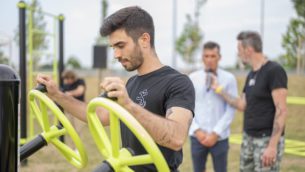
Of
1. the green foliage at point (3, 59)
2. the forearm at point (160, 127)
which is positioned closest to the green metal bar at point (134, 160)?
the forearm at point (160, 127)

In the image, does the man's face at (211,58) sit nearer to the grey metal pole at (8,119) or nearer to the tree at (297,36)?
the grey metal pole at (8,119)

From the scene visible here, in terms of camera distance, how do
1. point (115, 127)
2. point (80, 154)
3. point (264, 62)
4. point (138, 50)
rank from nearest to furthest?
1. point (115, 127)
2. point (80, 154)
3. point (138, 50)
4. point (264, 62)

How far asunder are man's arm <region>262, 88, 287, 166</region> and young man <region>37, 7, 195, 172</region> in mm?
1508

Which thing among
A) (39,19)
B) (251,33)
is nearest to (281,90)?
(251,33)

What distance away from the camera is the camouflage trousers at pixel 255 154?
3.56 m

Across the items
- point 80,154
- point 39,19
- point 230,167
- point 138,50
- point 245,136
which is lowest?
point 230,167

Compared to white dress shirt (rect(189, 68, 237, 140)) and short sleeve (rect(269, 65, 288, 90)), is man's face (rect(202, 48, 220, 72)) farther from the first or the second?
short sleeve (rect(269, 65, 288, 90))

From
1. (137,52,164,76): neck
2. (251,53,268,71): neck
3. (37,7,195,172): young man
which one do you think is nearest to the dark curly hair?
(37,7,195,172): young man

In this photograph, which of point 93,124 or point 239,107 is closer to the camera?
point 93,124

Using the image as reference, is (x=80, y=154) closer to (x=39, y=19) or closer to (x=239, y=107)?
(x=239, y=107)

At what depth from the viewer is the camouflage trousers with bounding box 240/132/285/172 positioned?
140 inches

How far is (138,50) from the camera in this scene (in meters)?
1.96

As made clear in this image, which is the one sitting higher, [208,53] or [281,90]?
[208,53]

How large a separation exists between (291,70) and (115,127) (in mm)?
22410
